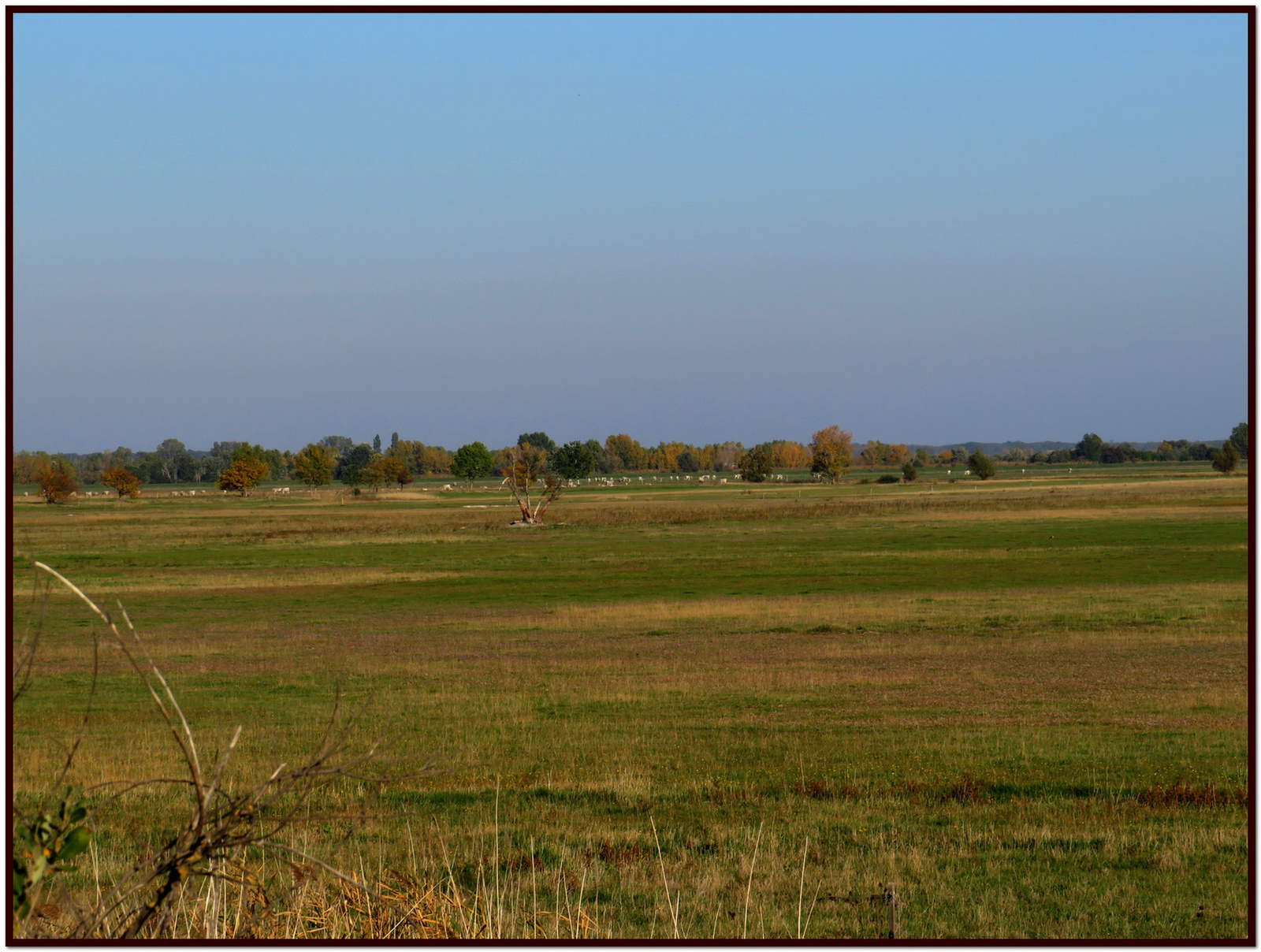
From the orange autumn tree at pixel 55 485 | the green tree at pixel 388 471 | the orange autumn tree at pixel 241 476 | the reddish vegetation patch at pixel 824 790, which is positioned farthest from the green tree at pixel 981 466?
the reddish vegetation patch at pixel 824 790

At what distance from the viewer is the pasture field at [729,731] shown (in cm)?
870

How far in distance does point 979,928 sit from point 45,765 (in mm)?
11892

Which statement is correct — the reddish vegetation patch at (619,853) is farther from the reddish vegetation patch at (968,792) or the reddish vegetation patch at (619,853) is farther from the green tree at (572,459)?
the green tree at (572,459)

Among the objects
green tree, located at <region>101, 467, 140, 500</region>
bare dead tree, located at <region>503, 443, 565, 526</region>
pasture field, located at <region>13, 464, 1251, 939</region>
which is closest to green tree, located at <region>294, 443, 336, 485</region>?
green tree, located at <region>101, 467, 140, 500</region>

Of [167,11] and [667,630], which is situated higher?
[167,11]

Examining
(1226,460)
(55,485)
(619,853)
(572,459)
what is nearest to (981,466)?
(1226,460)

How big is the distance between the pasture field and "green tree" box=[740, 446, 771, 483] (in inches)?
5274

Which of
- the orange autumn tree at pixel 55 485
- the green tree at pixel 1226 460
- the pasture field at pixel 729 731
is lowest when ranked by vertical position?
the pasture field at pixel 729 731

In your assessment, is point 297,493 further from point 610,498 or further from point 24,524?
point 24,524

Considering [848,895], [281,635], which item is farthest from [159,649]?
[848,895]

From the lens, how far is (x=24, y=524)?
87562mm

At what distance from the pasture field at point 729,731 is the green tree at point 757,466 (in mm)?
133956

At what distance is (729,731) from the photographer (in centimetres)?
1678

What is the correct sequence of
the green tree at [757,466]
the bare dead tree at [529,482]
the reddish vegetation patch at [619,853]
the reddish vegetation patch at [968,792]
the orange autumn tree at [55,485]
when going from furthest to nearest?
the green tree at [757,466] < the orange autumn tree at [55,485] < the bare dead tree at [529,482] < the reddish vegetation patch at [968,792] < the reddish vegetation patch at [619,853]
